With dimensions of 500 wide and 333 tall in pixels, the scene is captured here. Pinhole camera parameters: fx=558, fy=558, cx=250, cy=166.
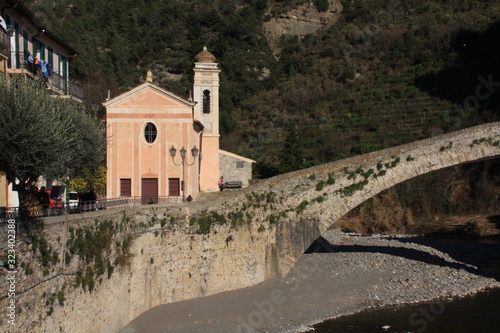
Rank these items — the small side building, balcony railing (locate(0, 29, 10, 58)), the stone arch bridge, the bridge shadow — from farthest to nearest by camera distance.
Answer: the small side building
the bridge shadow
the stone arch bridge
balcony railing (locate(0, 29, 10, 58))

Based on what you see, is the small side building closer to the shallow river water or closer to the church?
the church

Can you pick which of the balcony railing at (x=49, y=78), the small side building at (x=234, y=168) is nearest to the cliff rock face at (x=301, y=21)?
the small side building at (x=234, y=168)

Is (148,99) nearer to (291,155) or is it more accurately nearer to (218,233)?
(218,233)

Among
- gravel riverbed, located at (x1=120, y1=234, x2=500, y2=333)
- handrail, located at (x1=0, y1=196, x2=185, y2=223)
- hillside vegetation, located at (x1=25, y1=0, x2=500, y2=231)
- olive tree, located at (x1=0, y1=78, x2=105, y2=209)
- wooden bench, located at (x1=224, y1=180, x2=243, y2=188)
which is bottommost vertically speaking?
gravel riverbed, located at (x1=120, y1=234, x2=500, y2=333)

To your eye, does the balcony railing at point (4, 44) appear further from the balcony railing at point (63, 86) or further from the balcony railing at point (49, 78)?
the balcony railing at point (63, 86)

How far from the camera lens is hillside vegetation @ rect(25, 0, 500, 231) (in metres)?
41.7

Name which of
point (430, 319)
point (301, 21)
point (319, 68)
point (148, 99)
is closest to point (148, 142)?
point (148, 99)

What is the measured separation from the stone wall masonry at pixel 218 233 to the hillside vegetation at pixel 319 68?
1765cm

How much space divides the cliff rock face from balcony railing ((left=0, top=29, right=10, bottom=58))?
60.2m

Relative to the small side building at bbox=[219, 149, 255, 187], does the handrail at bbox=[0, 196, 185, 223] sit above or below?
below

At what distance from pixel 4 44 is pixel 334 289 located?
1275 cm

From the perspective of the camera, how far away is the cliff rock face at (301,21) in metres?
75.6

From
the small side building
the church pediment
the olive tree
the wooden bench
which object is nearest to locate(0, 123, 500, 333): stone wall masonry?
the olive tree

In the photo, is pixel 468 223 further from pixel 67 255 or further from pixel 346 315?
pixel 67 255
